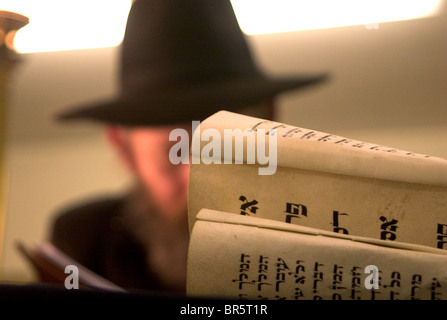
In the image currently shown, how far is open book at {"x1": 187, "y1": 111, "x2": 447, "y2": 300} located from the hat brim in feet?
1.06

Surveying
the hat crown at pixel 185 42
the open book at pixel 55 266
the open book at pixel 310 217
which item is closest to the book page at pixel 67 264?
the open book at pixel 55 266

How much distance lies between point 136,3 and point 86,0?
103 mm

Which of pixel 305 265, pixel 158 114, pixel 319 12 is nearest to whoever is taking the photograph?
pixel 305 265

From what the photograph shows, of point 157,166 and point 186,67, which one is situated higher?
point 186,67

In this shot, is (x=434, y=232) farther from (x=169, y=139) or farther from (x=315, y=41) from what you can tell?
(x=169, y=139)

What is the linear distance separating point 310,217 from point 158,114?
440mm

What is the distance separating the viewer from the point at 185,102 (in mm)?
683

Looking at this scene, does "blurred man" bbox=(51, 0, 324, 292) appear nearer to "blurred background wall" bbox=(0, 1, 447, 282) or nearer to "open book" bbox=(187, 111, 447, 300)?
"blurred background wall" bbox=(0, 1, 447, 282)

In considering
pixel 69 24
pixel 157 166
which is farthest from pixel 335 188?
pixel 69 24

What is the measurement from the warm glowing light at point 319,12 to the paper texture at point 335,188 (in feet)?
1.05

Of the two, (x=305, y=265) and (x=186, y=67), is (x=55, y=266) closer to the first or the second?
(x=186, y=67)

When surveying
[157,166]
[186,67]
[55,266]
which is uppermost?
[186,67]

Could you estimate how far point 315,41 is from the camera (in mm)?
609
